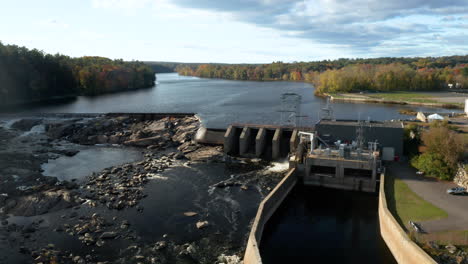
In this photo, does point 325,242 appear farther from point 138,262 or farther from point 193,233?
point 138,262

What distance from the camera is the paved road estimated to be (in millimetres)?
25641

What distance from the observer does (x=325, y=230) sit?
30.5 m

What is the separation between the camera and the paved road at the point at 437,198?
1009 inches

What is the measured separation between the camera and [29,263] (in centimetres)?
2472

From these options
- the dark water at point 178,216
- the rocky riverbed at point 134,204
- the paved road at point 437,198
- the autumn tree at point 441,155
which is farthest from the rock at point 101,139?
the autumn tree at point 441,155

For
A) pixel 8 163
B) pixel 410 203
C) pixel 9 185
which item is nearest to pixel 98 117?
pixel 8 163

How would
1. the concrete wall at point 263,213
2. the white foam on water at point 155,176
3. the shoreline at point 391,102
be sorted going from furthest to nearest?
1. the shoreline at point 391,102
2. the white foam on water at point 155,176
3. the concrete wall at point 263,213

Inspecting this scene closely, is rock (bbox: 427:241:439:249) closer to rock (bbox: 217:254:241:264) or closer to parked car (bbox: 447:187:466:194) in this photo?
parked car (bbox: 447:187:466:194)

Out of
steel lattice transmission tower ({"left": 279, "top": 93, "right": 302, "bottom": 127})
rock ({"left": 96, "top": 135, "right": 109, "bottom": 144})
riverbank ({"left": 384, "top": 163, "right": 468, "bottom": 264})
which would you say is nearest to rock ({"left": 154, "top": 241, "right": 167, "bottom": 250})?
riverbank ({"left": 384, "top": 163, "right": 468, "bottom": 264})

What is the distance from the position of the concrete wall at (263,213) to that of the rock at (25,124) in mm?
53695

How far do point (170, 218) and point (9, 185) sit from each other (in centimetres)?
1928

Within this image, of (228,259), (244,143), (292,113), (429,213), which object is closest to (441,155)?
(429,213)

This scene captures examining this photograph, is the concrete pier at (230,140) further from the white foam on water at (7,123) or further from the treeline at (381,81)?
the treeline at (381,81)

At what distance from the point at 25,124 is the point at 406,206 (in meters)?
67.6
